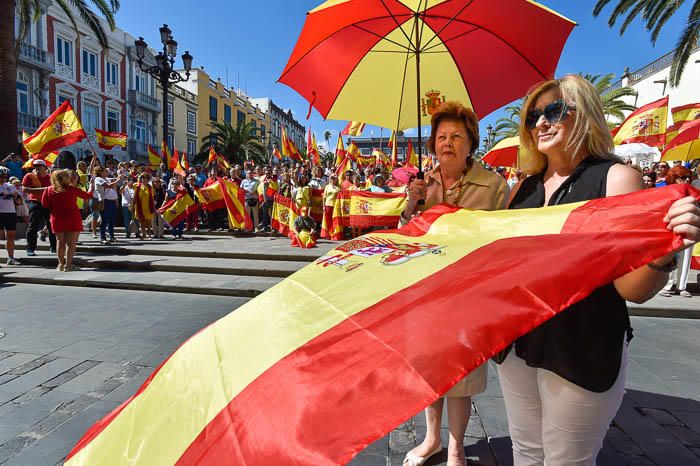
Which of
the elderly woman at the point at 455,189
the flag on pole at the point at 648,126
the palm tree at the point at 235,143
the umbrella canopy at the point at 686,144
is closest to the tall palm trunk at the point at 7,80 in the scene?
the elderly woman at the point at 455,189

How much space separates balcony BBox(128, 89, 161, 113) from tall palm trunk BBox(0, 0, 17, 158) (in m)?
28.5

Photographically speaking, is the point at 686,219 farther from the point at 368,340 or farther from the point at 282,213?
the point at 282,213

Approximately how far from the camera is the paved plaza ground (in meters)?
2.76

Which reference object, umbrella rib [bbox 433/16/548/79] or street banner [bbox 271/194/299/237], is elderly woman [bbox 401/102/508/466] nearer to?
umbrella rib [bbox 433/16/548/79]

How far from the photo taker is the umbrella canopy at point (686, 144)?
29.9 ft

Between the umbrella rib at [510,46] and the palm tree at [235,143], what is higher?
the palm tree at [235,143]

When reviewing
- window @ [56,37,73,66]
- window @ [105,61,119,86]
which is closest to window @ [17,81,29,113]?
window @ [56,37,73,66]

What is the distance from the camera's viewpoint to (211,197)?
14.7 meters

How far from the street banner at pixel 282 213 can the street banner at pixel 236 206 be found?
1.27 m

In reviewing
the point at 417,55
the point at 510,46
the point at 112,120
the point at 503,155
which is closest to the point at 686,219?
the point at 417,55

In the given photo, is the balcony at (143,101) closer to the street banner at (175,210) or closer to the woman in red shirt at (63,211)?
the street banner at (175,210)

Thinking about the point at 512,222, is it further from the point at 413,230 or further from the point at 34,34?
the point at 34,34

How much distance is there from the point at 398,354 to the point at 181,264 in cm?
864

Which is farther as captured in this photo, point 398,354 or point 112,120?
point 112,120
